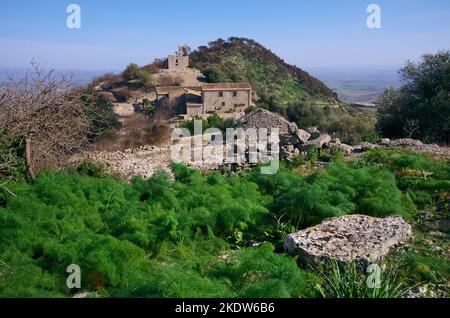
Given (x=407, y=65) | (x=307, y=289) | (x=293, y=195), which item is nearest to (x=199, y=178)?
(x=293, y=195)

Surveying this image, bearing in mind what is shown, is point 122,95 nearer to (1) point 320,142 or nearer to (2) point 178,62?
(2) point 178,62

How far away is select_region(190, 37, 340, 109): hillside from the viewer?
43875 mm

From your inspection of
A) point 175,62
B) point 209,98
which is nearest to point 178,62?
point 175,62

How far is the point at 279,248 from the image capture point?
19.7ft

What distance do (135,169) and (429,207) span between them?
6.76 metres

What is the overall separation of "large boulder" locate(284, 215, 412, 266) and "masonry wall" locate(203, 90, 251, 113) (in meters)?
26.7

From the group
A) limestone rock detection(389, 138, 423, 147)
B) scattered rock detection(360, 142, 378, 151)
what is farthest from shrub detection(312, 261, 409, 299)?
limestone rock detection(389, 138, 423, 147)

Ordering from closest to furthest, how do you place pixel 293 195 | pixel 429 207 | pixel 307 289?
1. pixel 307 289
2. pixel 293 195
3. pixel 429 207

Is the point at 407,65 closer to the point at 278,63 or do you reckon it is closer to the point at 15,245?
the point at 15,245

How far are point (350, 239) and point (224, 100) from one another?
1132 inches

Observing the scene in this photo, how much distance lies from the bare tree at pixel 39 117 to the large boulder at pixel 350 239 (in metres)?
5.91

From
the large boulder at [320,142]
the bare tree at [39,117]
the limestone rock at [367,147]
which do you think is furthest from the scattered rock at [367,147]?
the bare tree at [39,117]

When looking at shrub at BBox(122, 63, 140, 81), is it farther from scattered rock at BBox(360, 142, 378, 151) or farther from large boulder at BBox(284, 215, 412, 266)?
large boulder at BBox(284, 215, 412, 266)
